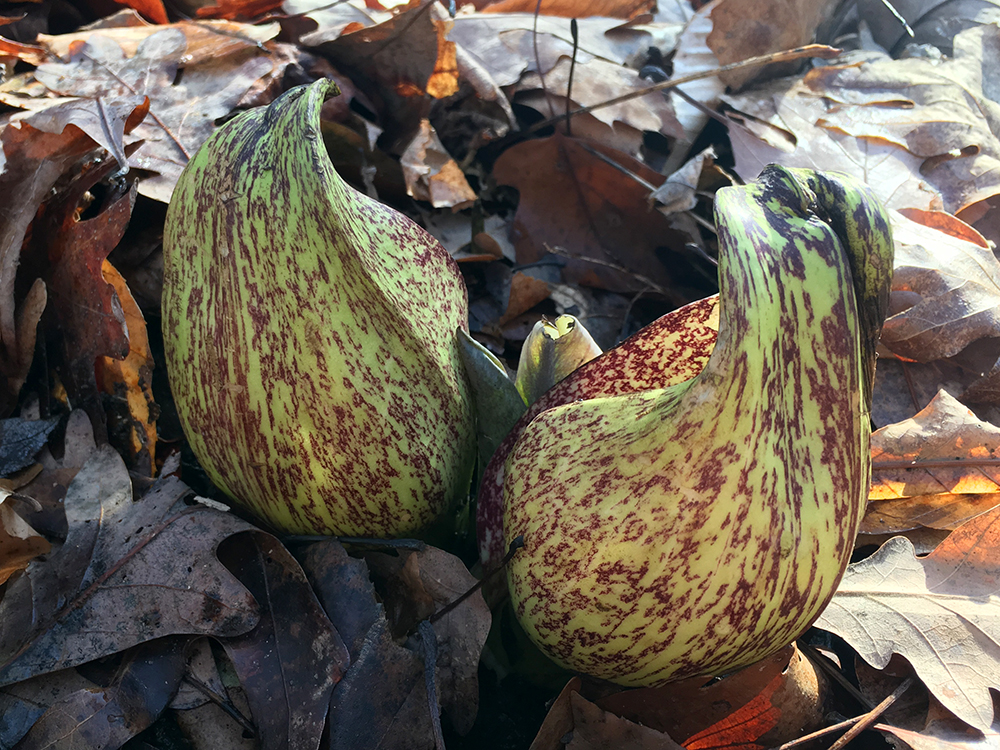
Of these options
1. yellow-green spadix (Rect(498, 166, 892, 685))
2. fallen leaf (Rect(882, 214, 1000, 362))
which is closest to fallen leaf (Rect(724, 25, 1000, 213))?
fallen leaf (Rect(882, 214, 1000, 362))

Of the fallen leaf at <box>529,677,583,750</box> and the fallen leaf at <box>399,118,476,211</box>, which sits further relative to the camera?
the fallen leaf at <box>399,118,476,211</box>

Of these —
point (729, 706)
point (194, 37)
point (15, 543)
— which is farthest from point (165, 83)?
point (729, 706)

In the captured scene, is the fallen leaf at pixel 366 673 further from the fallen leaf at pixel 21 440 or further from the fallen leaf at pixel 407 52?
the fallen leaf at pixel 407 52

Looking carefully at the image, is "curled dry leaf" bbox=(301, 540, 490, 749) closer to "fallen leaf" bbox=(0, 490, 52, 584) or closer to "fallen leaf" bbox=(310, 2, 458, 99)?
"fallen leaf" bbox=(0, 490, 52, 584)

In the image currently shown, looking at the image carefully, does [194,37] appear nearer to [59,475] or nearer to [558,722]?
[59,475]

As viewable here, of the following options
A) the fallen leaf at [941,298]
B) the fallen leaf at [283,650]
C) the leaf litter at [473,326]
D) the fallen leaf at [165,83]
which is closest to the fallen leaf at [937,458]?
the leaf litter at [473,326]

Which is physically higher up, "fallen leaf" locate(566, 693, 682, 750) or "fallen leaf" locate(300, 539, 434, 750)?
"fallen leaf" locate(300, 539, 434, 750)

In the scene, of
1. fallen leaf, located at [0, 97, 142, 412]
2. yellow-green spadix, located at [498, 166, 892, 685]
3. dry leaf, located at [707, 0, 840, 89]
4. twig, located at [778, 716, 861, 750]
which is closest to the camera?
yellow-green spadix, located at [498, 166, 892, 685]
